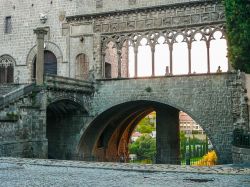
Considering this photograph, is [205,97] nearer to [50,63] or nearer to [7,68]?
[50,63]

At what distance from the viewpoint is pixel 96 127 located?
2639 centimetres

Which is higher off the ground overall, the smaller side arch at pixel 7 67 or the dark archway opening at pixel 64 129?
the smaller side arch at pixel 7 67

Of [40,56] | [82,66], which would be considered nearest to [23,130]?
[40,56]

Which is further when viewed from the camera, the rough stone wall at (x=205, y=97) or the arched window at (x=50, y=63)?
the arched window at (x=50, y=63)

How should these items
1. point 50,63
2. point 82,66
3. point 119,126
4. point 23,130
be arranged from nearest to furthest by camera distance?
point 23,130 < point 82,66 < point 50,63 < point 119,126

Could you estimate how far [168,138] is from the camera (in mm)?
27188

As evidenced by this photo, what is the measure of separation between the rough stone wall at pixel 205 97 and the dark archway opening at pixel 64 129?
3.35 meters

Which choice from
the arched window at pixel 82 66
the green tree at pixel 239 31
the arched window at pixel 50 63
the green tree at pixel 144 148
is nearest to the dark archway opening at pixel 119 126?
the arched window at pixel 82 66

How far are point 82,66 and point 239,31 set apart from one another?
12.7 meters

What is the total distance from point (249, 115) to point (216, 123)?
1.86m

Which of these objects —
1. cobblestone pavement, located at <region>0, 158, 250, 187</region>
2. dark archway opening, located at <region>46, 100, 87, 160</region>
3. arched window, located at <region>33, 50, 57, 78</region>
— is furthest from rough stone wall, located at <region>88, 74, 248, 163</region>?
cobblestone pavement, located at <region>0, 158, 250, 187</region>

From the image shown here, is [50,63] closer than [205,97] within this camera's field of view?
No

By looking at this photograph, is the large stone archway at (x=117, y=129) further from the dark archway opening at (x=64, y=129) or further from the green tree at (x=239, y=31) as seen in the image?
the green tree at (x=239, y=31)

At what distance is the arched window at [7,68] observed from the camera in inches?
1128
